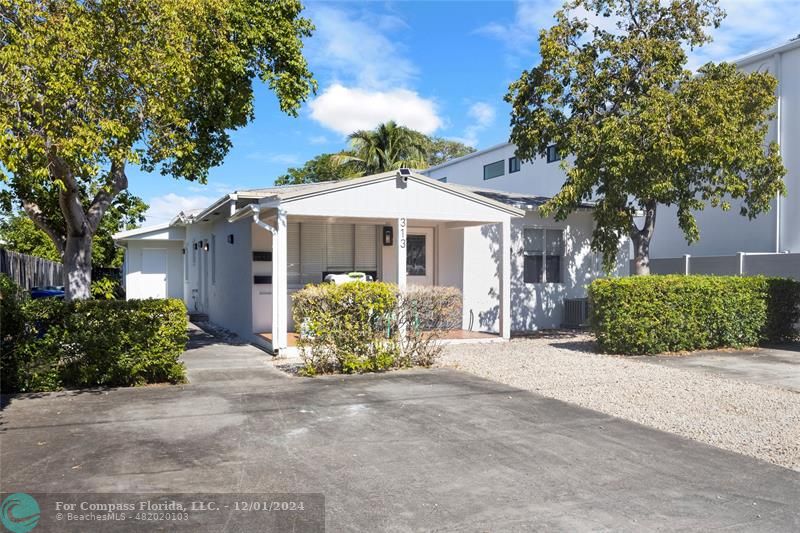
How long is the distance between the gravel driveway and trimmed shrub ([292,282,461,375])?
0.86 metres

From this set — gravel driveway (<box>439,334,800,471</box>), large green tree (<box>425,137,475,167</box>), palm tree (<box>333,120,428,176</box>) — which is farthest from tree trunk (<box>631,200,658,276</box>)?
large green tree (<box>425,137,475,167</box>)

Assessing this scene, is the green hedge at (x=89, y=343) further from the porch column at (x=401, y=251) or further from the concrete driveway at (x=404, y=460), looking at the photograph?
the porch column at (x=401, y=251)

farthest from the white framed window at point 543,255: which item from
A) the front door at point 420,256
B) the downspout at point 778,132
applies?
the downspout at point 778,132

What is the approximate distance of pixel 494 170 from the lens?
1126 inches

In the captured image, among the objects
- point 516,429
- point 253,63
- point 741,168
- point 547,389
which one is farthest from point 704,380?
point 253,63

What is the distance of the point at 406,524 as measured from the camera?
13.2 ft

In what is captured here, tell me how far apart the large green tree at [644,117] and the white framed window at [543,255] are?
168cm

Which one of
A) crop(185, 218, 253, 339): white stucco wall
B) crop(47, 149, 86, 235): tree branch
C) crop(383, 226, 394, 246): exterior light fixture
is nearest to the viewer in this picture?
crop(47, 149, 86, 235): tree branch

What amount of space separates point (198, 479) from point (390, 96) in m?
27.2

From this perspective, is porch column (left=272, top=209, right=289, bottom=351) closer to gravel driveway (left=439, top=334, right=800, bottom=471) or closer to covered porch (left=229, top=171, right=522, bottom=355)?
covered porch (left=229, top=171, right=522, bottom=355)

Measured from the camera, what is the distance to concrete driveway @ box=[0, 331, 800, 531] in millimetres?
4258

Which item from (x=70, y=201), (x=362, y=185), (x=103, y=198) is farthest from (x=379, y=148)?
(x=70, y=201)

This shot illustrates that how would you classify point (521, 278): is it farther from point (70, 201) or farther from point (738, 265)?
point (70, 201)

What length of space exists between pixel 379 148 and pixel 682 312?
2244 cm
